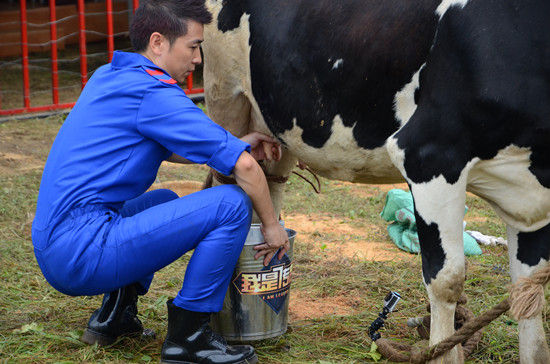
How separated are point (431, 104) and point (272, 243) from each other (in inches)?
32.9

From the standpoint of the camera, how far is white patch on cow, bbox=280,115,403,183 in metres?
3.25

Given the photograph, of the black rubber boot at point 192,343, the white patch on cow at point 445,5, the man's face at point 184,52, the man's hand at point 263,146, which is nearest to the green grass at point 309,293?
the black rubber boot at point 192,343

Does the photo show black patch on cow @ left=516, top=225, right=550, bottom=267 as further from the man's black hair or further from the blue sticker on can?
the man's black hair

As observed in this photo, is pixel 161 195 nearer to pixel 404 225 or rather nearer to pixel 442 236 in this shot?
pixel 442 236

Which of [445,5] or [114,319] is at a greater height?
[445,5]

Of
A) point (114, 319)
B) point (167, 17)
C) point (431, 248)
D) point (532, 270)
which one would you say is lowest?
point (114, 319)

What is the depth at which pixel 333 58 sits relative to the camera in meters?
3.21

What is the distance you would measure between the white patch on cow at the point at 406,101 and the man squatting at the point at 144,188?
63cm

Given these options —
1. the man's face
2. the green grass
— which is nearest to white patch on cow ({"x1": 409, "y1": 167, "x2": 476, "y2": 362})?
the green grass

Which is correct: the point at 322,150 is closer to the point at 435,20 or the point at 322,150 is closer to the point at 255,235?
the point at 255,235

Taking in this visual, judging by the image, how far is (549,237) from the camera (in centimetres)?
305

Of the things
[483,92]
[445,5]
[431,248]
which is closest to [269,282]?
[431,248]

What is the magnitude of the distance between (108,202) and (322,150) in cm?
103

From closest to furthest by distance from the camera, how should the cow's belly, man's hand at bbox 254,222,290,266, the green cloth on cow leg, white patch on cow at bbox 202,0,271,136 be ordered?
the cow's belly → man's hand at bbox 254,222,290,266 → white patch on cow at bbox 202,0,271,136 → the green cloth on cow leg
